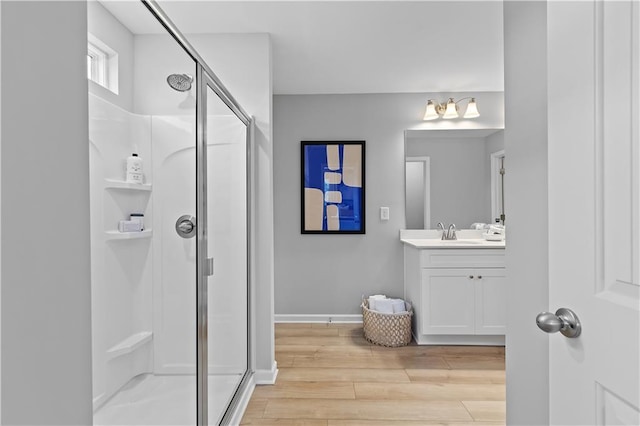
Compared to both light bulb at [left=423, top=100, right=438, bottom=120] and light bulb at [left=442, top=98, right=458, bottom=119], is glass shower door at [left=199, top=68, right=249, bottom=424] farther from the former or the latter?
light bulb at [left=442, top=98, right=458, bottom=119]

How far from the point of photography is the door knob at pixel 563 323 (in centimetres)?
71

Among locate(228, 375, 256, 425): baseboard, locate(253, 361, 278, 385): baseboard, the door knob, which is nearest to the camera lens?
Answer: the door knob

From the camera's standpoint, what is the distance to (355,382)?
7.97 ft

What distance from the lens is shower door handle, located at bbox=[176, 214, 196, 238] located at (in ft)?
5.05

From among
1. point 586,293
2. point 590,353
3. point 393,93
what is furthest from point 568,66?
point 393,93

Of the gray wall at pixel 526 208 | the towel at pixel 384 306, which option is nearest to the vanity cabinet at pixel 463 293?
the towel at pixel 384 306

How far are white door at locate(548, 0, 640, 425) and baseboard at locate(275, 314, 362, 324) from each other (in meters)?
3.06

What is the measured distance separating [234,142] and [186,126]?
569 millimetres

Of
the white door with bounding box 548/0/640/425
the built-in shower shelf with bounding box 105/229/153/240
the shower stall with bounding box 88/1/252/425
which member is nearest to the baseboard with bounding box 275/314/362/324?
the shower stall with bounding box 88/1/252/425

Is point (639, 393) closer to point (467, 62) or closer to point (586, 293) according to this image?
point (586, 293)

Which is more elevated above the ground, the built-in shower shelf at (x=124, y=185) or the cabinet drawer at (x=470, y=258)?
the built-in shower shelf at (x=124, y=185)

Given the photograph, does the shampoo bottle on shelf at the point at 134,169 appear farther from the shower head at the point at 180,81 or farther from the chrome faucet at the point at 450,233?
the chrome faucet at the point at 450,233

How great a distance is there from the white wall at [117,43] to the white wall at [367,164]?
2474 mm

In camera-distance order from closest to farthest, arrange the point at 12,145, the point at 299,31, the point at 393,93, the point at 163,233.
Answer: the point at 12,145 < the point at 163,233 < the point at 299,31 < the point at 393,93
